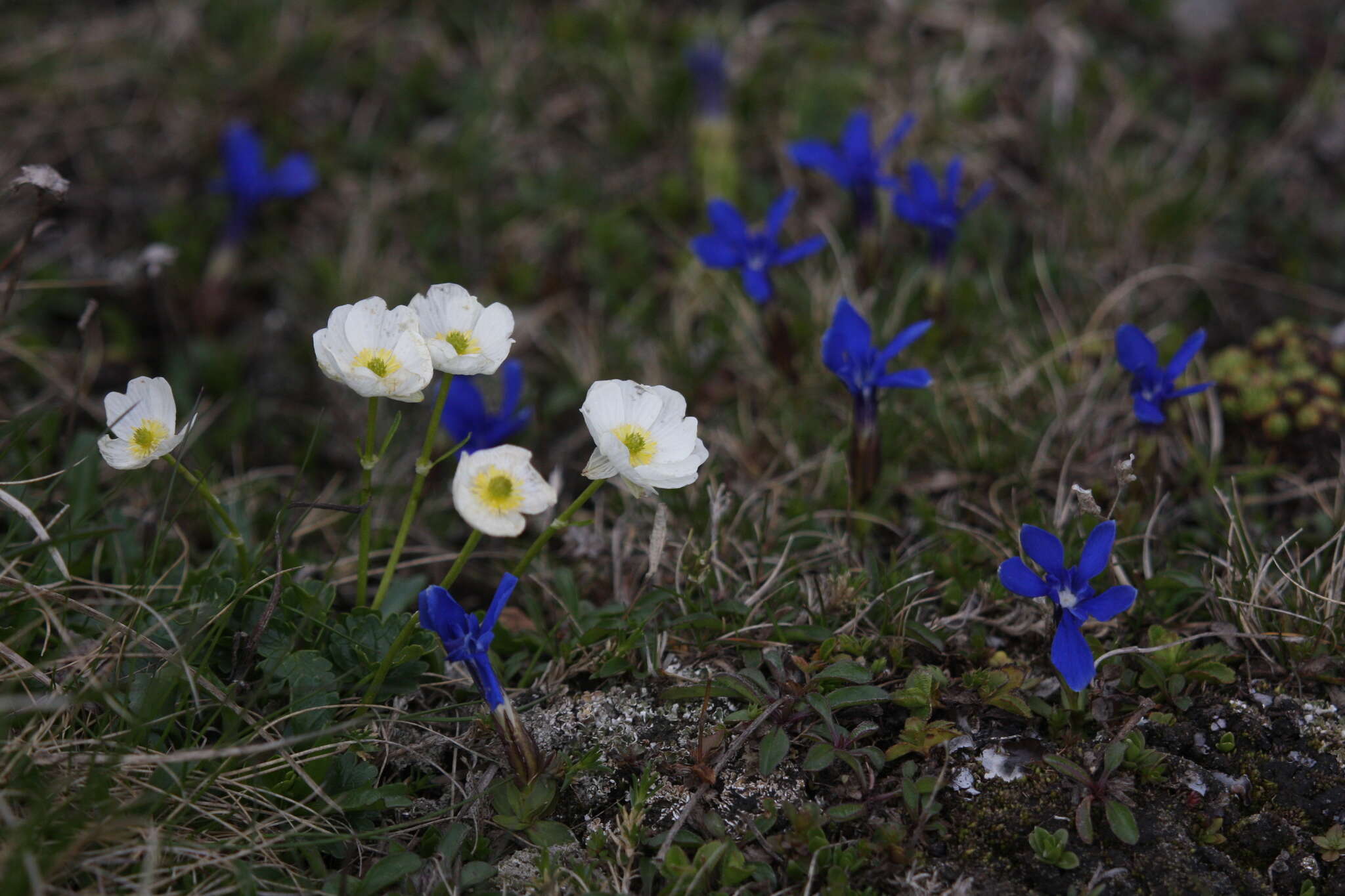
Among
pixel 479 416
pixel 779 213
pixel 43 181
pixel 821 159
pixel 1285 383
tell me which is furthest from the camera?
pixel 821 159

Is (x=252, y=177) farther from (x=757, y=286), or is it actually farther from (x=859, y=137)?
(x=859, y=137)

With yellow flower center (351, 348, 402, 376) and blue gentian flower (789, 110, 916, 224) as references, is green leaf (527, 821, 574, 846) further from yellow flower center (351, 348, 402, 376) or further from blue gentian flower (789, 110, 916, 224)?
blue gentian flower (789, 110, 916, 224)

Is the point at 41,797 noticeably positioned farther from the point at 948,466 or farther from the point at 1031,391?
the point at 1031,391

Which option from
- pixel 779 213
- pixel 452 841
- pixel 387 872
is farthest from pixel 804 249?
pixel 387 872

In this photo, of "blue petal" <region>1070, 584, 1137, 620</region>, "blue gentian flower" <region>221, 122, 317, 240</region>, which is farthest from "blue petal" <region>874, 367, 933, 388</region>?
"blue gentian flower" <region>221, 122, 317, 240</region>

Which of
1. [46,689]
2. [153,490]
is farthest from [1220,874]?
[153,490]

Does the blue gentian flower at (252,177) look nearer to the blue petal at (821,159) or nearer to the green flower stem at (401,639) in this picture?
the blue petal at (821,159)
